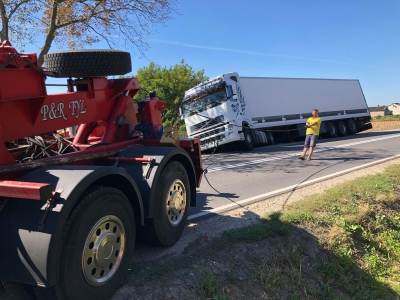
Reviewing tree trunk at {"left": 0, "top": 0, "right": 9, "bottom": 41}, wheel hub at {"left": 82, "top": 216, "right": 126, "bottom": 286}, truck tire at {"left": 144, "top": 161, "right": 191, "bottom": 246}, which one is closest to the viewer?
wheel hub at {"left": 82, "top": 216, "right": 126, "bottom": 286}

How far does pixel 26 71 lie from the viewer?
439 cm

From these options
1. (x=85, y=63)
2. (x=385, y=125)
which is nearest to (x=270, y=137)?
(x=85, y=63)

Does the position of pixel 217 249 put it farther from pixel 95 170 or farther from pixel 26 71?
pixel 26 71

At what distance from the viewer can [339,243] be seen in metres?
7.32

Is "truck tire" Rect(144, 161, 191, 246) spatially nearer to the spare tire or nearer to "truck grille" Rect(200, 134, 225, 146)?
the spare tire

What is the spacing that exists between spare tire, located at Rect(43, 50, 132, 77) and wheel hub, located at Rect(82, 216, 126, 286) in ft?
5.48

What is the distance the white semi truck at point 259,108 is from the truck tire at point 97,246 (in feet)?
53.7

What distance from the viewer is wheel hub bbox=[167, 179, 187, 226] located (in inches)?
233

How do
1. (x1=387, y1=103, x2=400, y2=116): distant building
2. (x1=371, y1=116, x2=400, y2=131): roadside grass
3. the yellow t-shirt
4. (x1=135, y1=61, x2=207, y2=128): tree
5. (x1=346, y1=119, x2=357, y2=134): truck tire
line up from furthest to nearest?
(x1=387, y1=103, x2=400, y2=116): distant building < (x1=135, y1=61, x2=207, y2=128): tree < (x1=371, y1=116, x2=400, y2=131): roadside grass < (x1=346, y1=119, x2=357, y2=134): truck tire < the yellow t-shirt

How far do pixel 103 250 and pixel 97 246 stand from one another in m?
0.11

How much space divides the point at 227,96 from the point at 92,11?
785 cm

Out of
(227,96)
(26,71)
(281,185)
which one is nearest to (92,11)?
(227,96)

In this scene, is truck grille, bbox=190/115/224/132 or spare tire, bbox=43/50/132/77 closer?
spare tire, bbox=43/50/132/77

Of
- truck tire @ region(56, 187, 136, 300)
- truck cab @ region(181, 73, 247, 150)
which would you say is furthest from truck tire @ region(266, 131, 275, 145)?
truck tire @ region(56, 187, 136, 300)
